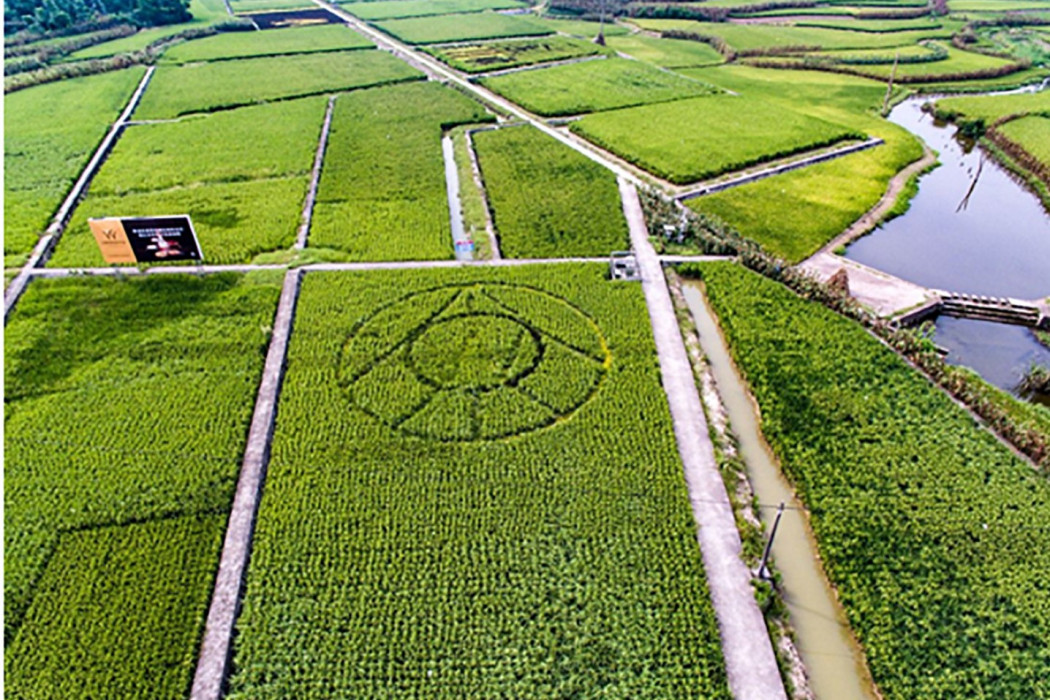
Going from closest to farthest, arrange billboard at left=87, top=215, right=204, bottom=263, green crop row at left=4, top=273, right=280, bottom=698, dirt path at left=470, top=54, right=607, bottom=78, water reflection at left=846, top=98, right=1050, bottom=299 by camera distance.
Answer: green crop row at left=4, top=273, right=280, bottom=698, billboard at left=87, top=215, right=204, bottom=263, water reflection at left=846, top=98, right=1050, bottom=299, dirt path at left=470, top=54, right=607, bottom=78

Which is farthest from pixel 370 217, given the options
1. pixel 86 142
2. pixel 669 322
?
pixel 86 142

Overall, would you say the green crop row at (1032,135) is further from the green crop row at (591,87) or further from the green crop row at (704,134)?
the green crop row at (591,87)

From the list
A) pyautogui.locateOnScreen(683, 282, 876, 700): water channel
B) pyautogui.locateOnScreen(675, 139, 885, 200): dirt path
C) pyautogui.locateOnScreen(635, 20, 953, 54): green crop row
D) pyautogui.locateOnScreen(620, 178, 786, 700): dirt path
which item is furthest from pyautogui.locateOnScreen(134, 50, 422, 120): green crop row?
pyautogui.locateOnScreen(683, 282, 876, 700): water channel

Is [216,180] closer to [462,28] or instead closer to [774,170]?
[774,170]

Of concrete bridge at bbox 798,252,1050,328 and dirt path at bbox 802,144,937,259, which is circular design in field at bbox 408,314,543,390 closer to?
concrete bridge at bbox 798,252,1050,328

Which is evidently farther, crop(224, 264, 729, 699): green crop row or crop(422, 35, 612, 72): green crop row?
crop(422, 35, 612, 72): green crop row

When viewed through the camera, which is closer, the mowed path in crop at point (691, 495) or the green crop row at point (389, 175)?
the mowed path in crop at point (691, 495)

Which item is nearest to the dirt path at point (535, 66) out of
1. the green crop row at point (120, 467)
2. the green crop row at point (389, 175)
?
the green crop row at point (389, 175)
